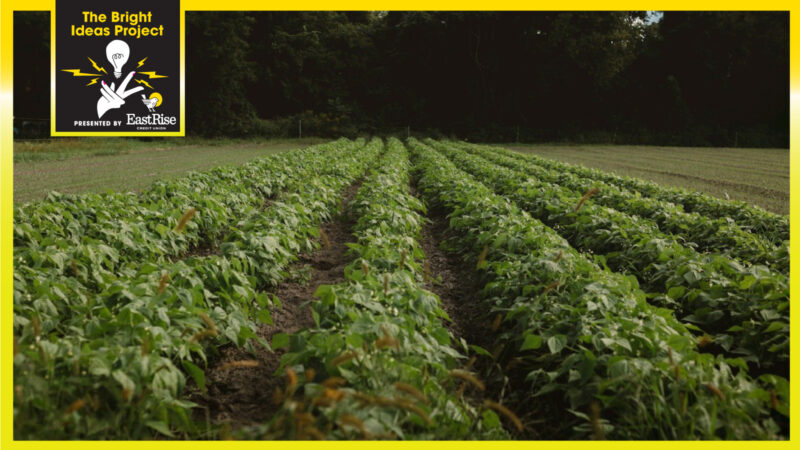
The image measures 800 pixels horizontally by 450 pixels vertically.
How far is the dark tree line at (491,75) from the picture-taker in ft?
141

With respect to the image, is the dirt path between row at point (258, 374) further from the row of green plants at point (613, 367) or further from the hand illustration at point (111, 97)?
the hand illustration at point (111, 97)

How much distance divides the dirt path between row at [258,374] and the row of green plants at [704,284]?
9.16 ft

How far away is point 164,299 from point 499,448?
235 centimetres

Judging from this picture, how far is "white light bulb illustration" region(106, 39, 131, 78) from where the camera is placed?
213 inches

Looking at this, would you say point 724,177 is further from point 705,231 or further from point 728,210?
point 705,231

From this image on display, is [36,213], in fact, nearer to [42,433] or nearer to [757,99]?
[42,433]

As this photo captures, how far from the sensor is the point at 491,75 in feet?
170

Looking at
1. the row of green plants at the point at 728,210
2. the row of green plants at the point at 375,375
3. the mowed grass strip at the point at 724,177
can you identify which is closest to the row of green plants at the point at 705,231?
the row of green plants at the point at 728,210

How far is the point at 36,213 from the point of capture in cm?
584

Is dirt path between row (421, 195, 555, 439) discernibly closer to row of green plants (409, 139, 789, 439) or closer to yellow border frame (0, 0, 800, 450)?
row of green plants (409, 139, 789, 439)

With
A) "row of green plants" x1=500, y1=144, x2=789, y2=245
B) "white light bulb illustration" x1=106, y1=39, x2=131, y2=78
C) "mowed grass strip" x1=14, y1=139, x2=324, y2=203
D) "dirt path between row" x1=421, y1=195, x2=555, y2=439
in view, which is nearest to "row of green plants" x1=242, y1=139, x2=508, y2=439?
"dirt path between row" x1=421, y1=195, x2=555, y2=439

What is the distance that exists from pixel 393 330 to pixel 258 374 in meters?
1.40

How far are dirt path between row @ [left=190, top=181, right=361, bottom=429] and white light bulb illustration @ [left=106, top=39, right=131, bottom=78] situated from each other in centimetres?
307
